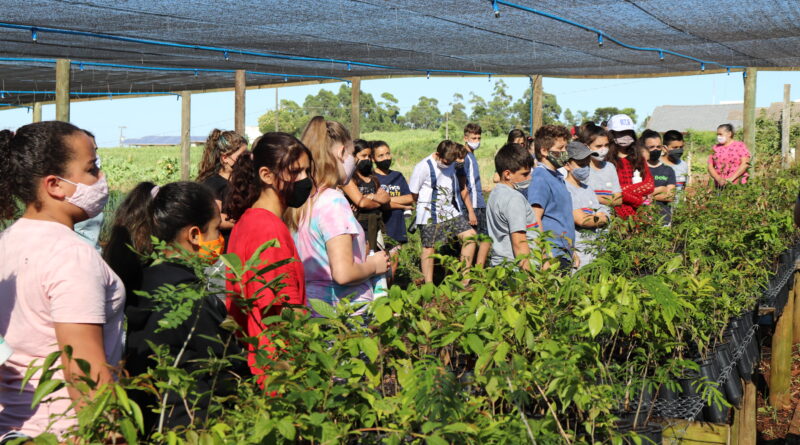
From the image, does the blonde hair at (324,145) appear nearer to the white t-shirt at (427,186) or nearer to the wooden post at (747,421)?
the wooden post at (747,421)

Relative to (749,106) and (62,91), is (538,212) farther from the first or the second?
(749,106)

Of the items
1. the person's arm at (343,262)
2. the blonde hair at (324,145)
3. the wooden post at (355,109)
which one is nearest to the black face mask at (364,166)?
the blonde hair at (324,145)

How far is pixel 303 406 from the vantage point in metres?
1.56

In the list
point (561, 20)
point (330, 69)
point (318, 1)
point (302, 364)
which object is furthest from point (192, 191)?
point (330, 69)

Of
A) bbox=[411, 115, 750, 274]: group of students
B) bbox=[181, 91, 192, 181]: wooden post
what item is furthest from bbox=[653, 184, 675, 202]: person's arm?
bbox=[181, 91, 192, 181]: wooden post

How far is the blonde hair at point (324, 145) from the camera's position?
10.2 feet

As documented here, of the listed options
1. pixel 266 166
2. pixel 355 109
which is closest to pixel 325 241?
pixel 266 166

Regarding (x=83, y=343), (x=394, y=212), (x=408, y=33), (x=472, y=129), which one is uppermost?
Result: (x=408, y=33)

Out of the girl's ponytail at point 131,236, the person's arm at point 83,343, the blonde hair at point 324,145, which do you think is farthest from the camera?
the blonde hair at point 324,145

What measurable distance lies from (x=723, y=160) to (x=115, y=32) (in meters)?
7.17

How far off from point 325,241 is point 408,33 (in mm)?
5668

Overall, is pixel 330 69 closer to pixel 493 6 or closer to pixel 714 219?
pixel 493 6

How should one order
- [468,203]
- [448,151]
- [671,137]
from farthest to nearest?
[671,137] < [468,203] < [448,151]

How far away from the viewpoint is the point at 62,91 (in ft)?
26.3
